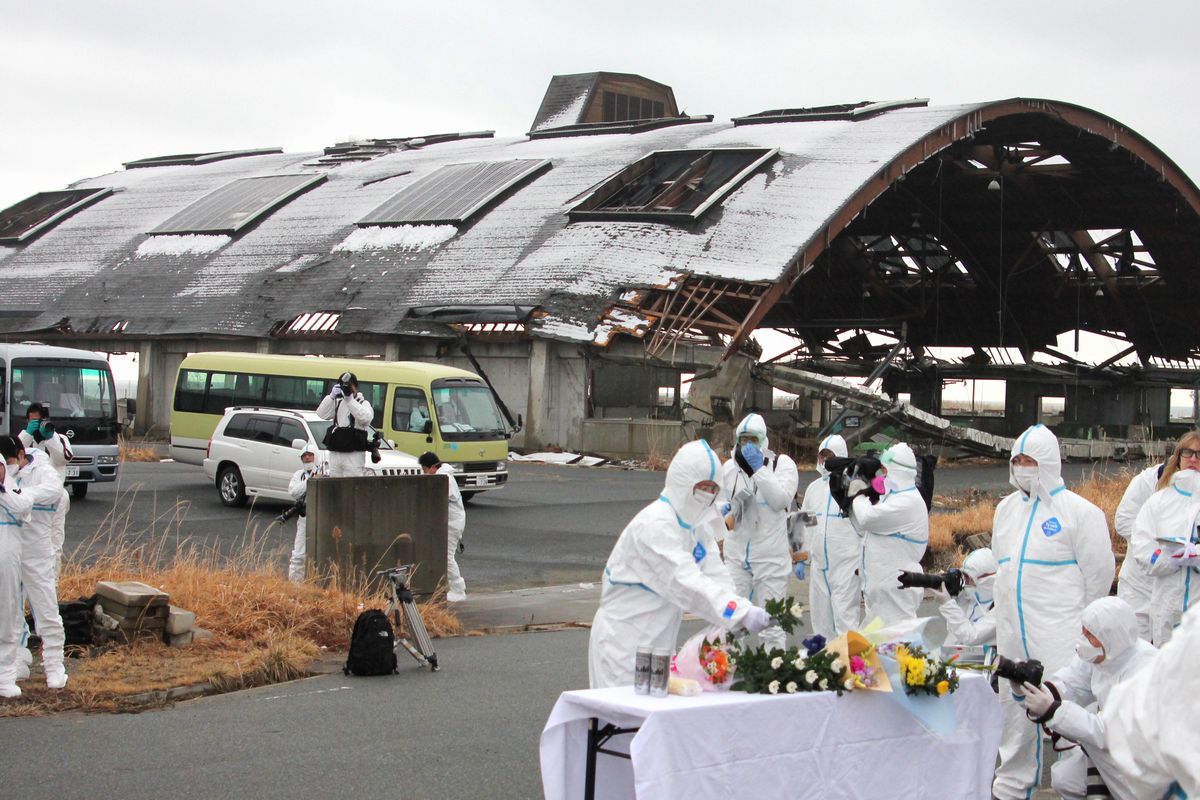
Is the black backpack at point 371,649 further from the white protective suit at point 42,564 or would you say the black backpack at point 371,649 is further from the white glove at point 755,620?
the white glove at point 755,620

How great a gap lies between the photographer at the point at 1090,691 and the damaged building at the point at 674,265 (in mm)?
27309

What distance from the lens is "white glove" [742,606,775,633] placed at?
6117 mm

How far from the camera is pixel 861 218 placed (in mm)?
46250

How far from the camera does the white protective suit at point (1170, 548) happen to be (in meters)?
8.83

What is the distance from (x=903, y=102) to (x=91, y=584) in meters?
36.2

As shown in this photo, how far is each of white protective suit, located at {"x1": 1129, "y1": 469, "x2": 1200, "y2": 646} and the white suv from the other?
45.4 ft

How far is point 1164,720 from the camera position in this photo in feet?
11.9

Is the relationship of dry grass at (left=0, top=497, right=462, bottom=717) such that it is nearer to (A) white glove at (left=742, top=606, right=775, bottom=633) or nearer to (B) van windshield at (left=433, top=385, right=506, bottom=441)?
(A) white glove at (left=742, top=606, right=775, bottom=633)

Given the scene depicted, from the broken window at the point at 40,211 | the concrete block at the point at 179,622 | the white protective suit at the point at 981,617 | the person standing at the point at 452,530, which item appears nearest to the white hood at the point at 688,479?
the white protective suit at the point at 981,617

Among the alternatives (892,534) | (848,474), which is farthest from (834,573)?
(848,474)

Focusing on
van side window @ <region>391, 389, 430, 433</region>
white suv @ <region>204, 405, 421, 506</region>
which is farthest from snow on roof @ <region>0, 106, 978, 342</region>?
white suv @ <region>204, 405, 421, 506</region>

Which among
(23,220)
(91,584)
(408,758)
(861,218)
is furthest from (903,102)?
(408,758)

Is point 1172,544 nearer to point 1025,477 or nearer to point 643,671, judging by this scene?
point 1025,477

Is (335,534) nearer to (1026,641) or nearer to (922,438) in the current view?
(1026,641)
